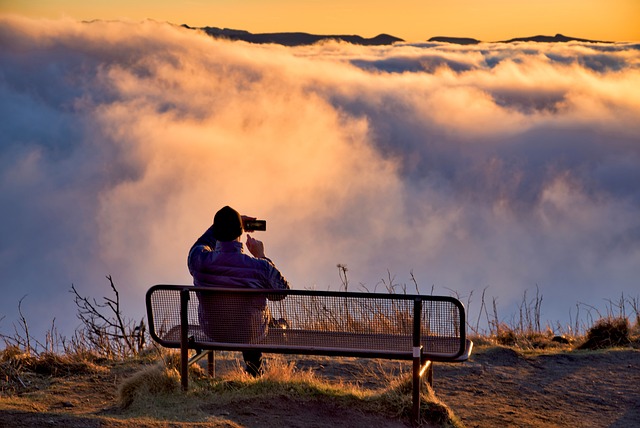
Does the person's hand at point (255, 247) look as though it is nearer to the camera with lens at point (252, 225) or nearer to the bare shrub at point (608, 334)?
the camera with lens at point (252, 225)

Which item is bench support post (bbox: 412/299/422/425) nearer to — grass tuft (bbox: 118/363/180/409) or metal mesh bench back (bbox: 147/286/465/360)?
metal mesh bench back (bbox: 147/286/465/360)

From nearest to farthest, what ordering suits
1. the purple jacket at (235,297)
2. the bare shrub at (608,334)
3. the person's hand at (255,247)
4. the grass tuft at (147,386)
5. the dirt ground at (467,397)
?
1. the dirt ground at (467,397)
2. the grass tuft at (147,386)
3. the purple jacket at (235,297)
4. the person's hand at (255,247)
5. the bare shrub at (608,334)

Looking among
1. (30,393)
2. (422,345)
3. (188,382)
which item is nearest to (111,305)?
(30,393)

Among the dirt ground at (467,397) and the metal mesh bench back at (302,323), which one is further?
the metal mesh bench back at (302,323)

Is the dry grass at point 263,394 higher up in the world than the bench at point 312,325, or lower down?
lower down

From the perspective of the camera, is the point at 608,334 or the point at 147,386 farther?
the point at 608,334

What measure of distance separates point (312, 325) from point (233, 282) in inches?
23.0

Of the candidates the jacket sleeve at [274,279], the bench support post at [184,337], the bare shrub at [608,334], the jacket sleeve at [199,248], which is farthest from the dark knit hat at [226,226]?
the bare shrub at [608,334]

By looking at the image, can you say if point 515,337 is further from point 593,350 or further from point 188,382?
point 188,382

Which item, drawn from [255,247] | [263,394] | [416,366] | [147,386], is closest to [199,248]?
[255,247]

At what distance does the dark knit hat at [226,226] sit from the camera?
6031mm

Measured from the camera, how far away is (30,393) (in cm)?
658

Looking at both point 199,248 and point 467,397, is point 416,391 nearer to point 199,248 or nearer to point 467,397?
point 467,397

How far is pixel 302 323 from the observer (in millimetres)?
6105
